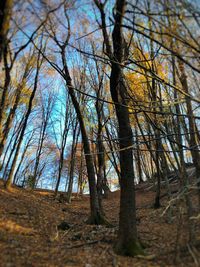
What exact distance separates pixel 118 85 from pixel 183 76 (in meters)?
2.62

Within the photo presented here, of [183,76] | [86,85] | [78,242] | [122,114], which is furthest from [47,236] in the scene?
[86,85]

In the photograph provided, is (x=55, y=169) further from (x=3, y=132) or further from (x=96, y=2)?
(x=96, y=2)

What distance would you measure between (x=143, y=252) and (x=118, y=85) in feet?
13.6

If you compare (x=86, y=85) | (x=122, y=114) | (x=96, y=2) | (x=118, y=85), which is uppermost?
(x=86, y=85)

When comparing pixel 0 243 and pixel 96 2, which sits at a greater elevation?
pixel 96 2


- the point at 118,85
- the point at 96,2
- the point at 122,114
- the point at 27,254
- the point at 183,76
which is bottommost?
the point at 27,254

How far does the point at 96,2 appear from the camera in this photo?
7.67 meters

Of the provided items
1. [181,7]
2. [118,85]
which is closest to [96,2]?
[118,85]

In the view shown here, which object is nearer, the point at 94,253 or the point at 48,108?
the point at 94,253

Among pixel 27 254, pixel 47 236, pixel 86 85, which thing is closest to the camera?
pixel 27 254

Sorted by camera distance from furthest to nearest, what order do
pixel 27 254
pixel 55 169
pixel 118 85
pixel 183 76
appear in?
pixel 55 169, pixel 183 76, pixel 118 85, pixel 27 254

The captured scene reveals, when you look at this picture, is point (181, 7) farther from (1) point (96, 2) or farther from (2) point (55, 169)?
(2) point (55, 169)

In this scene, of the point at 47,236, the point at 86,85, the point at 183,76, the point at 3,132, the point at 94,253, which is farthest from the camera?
the point at 86,85

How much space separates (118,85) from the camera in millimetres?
7605
